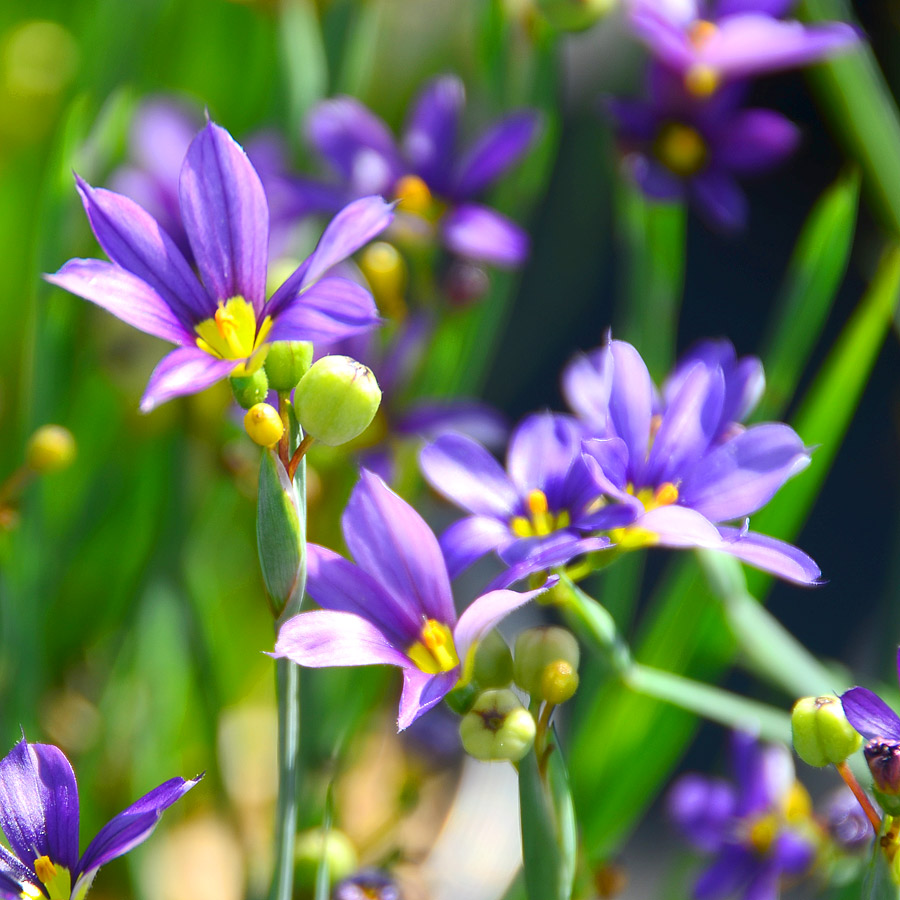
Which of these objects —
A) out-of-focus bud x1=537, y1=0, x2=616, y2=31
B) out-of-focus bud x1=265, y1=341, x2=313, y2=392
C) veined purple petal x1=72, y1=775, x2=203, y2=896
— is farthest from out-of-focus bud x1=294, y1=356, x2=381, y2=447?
out-of-focus bud x1=537, y1=0, x2=616, y2=31

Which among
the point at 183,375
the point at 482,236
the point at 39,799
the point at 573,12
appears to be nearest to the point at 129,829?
the point at 39,799

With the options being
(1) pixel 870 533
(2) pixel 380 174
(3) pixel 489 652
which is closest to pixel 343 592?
(3) pixel 489 652

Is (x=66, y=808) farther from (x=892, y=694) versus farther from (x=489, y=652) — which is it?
(x=892, y=694)

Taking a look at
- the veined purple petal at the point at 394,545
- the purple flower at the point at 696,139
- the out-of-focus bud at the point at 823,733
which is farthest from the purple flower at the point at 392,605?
the purple flower at the point at 696,139

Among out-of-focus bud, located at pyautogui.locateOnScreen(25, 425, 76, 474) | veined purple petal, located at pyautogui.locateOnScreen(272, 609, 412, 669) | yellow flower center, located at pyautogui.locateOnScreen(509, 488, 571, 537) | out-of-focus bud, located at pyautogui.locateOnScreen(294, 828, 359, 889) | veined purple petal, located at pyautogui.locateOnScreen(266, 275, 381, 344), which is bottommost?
out-of-focus bud, located at pyautogui.locateOnScreen(294, 828, 359, 889)

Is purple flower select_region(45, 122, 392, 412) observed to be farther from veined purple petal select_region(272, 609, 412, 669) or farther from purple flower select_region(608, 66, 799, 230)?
purple flower select_region(608, 66, 799, 230)
